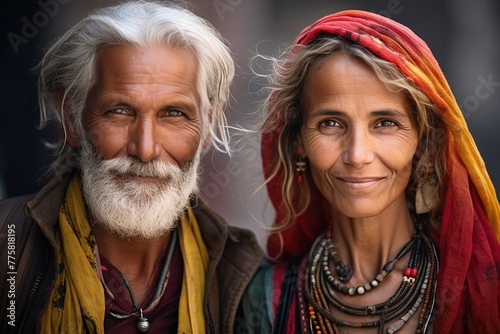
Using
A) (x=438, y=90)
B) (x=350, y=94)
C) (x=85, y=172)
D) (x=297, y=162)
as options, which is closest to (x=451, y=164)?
(x=438, y=90)

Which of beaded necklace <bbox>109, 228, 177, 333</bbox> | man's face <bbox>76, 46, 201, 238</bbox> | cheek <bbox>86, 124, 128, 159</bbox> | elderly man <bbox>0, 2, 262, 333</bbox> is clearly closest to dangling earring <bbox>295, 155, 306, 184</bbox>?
elderly man <bbox>0, 2, 262, 333</bbox>

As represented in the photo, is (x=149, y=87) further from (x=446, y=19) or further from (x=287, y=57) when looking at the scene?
(x=446, y=19)

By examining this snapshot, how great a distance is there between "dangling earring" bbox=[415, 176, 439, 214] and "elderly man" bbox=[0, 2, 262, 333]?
728 mm

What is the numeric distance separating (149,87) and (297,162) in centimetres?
73

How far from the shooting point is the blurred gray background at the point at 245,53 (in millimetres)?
4117

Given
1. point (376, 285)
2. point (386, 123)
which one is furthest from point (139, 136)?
point (376, 285)

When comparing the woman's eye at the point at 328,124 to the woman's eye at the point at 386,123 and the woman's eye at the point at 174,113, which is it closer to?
the woman's eye at the point at 386,123

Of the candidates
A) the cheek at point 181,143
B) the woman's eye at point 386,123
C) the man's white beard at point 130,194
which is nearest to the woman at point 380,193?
the woman's eye at point 386,123

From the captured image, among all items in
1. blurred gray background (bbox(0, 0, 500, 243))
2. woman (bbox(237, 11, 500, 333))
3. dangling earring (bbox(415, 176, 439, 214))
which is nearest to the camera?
woman (bbox(237, 11, 500, 333))

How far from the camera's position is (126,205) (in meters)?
2.51

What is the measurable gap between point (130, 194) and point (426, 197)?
1.23m

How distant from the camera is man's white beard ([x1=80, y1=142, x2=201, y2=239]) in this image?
97.7 inches

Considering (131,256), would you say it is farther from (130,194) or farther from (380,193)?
(380,193)

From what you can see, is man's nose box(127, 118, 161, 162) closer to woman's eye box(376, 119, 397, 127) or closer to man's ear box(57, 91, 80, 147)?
man's ear box(57, 91, 80, 147)
